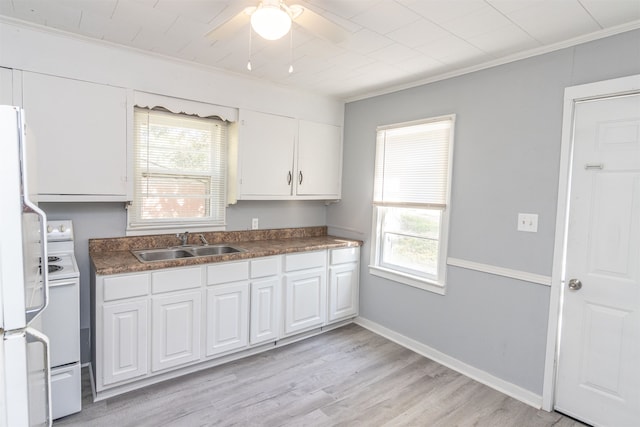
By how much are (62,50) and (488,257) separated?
3314 mm

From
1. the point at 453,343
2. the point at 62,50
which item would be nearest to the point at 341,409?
the point at 453,343

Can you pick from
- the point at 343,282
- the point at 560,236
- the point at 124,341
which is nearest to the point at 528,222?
the point at 560,236

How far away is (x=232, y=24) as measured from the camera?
1.73m

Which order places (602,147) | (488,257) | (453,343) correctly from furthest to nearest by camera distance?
(453,343) < (488,257) < (602,147)

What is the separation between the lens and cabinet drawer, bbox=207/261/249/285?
8.84 feet

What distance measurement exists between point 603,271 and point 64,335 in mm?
3266

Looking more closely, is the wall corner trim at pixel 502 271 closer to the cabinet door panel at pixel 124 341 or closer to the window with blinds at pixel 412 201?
the window with blinds at pixel 412 201

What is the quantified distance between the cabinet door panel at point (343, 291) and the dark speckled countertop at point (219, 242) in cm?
27

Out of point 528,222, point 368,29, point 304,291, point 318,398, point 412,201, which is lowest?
point 318,398

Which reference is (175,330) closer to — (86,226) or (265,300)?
(265,300)

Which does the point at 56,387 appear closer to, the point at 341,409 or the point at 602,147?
the point at 341,409

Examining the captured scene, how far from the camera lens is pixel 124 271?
2.30 m

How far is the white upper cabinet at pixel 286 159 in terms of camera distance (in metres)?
3.20

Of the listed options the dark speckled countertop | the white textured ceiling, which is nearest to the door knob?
the white textured ceiling
